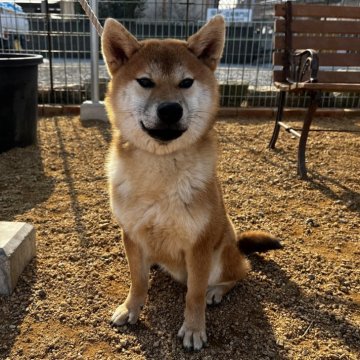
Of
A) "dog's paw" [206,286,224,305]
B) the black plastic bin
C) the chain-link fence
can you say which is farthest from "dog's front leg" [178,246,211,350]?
the chain-link fence

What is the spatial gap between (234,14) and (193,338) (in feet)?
22.5

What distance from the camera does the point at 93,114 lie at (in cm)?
633

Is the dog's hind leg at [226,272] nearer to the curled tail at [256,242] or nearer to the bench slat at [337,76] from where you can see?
the curled tail at [256,242]

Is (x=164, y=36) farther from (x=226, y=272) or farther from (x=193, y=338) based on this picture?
(x=193, y=338)

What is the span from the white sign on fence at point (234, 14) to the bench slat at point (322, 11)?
254 centimetres

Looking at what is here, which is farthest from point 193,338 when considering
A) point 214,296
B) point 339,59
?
point 339,59

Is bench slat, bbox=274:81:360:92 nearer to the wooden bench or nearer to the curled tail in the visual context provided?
the wooden bench

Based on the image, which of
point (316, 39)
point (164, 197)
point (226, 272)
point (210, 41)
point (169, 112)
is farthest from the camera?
point (316, 39)

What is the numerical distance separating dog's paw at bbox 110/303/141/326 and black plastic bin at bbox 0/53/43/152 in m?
3.28

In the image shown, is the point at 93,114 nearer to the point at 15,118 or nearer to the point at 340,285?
the point at 15,118

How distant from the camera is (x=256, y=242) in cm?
271

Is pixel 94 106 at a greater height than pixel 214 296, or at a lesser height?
greater

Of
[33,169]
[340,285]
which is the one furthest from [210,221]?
[33,169]

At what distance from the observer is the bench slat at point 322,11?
495 cm
